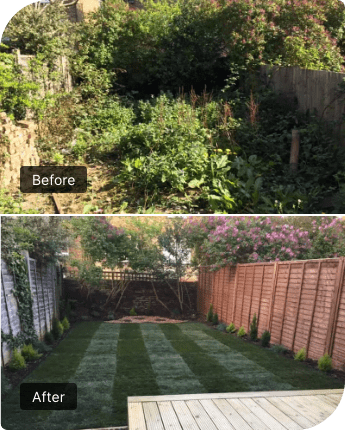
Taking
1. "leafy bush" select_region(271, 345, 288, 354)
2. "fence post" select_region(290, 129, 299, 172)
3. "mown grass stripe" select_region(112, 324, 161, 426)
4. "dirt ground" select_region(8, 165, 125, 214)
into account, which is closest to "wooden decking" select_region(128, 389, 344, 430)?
"mown grass stripe" select_region(112, 324, 161, 426)

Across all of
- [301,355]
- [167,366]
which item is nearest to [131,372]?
[167,366]

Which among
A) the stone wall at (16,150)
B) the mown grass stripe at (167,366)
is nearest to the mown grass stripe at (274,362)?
the mown grass stripe at (167,366)

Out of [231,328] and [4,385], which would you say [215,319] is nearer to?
[231,328]

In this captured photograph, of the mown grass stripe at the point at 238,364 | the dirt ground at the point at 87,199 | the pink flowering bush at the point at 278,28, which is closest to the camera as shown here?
the dirt ground at the point at 87,199

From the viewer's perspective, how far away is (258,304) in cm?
323

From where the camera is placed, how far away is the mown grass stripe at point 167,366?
3100 millimetres

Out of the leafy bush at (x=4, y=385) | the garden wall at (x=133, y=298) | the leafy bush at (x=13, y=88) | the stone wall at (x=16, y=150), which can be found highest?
the leafy bush at (x=13, y=88)

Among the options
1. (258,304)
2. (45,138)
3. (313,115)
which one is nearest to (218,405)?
(258,304)

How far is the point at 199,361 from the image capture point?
313 centimetres

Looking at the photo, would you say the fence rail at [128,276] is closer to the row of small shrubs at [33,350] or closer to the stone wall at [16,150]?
the row of small shrubs at [33,350]

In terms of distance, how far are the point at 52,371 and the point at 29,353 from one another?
0.19 metres

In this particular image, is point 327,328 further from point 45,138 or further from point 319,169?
point 45,138

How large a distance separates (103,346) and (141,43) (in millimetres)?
2177

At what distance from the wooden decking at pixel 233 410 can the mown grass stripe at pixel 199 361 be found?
0.10 metres
